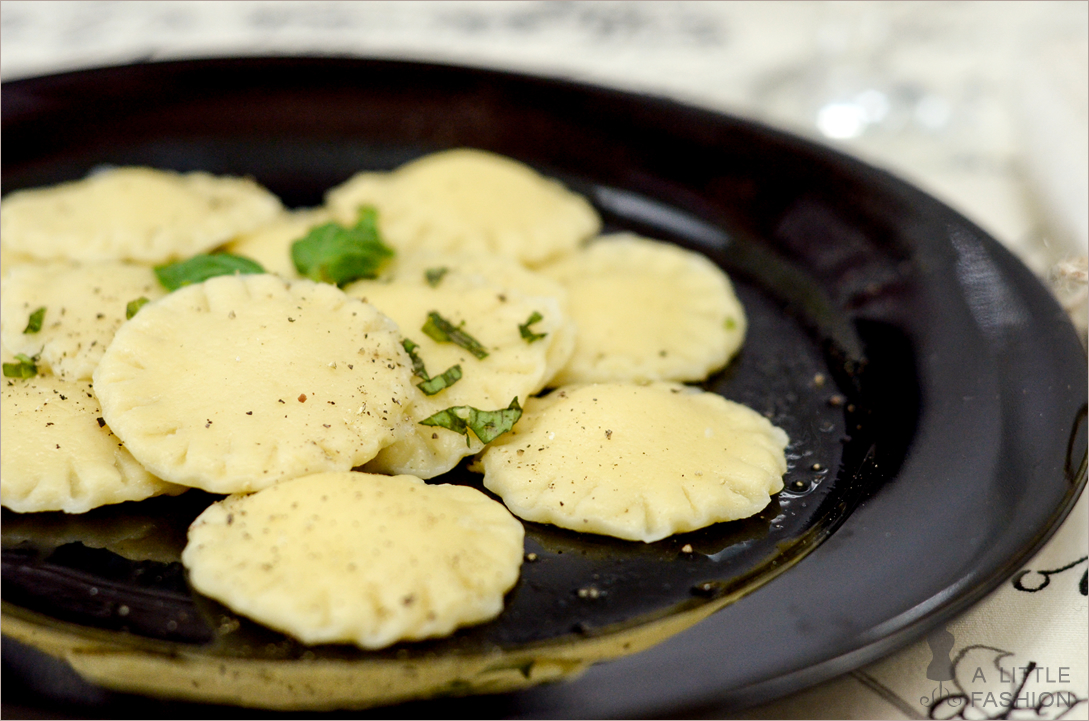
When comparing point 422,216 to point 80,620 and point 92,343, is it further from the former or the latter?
point 80,620

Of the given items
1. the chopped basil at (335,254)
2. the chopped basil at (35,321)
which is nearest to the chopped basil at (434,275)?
the chopped basil at (335,254)

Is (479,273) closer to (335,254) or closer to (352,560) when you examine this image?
(335,254)

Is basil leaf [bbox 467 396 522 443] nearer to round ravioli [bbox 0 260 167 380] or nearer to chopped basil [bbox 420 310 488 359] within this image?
chopped basil [bbox 420 310 488 359]

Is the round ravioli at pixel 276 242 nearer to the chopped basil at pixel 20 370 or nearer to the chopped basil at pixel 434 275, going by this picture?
the chopped basil at pixel 434 275

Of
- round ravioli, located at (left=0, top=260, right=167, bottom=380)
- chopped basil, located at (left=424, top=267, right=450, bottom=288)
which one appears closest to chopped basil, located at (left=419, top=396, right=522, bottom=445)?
chopped basil, located at (left=424, top=267, right=450, bottom=288)

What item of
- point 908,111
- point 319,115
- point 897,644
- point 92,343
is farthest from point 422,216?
point 908,111

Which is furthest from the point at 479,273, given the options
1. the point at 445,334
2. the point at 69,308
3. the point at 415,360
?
the point at 69,308
